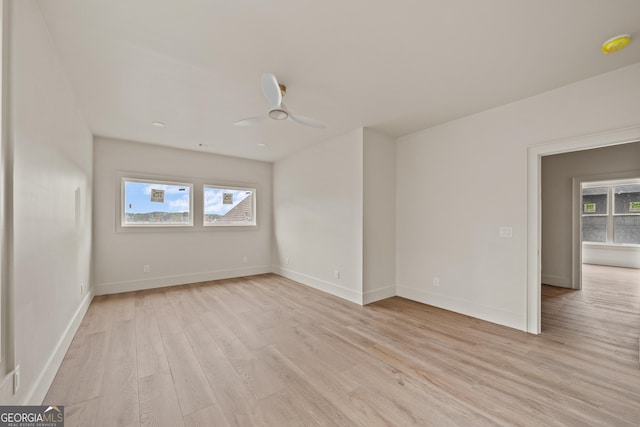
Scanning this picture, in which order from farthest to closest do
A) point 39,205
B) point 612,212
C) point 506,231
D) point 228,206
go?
point 612,212, point 228,206, point 506,231, point 39,205

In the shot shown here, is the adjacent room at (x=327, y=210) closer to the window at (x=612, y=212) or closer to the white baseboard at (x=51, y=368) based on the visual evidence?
the white baseboard at (x=51, y=368)

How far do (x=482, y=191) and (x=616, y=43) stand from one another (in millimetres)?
1722

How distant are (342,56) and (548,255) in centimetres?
556

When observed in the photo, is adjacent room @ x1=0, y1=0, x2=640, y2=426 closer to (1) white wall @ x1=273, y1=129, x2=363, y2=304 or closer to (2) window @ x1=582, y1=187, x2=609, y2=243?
(1) white wall @ x1=273, y1=129, x2=363, y2=304

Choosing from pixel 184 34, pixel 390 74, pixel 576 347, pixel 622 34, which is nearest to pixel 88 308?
pixel 184 34

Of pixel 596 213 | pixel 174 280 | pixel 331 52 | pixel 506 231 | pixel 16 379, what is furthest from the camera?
pixel 596 213

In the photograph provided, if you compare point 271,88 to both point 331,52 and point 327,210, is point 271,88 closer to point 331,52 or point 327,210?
point 331,52

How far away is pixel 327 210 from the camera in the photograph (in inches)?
181

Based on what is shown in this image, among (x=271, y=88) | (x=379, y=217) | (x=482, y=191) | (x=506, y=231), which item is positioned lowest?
(x=506, y=231)

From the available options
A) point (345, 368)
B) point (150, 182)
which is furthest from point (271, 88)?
point (150, 182)

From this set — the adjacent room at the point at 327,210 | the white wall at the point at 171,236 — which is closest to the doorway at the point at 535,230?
the adjacent room at the point at 327,210

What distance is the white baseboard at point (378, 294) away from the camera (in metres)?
3.93

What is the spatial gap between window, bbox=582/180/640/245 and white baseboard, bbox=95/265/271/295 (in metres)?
9.03

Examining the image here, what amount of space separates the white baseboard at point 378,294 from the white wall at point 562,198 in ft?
10.9
